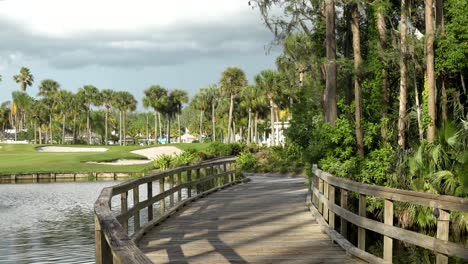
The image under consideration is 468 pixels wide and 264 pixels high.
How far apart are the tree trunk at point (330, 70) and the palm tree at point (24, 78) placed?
12173 cm

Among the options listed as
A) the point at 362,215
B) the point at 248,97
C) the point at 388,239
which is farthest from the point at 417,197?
the point at 248,97

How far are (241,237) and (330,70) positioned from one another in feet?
41.9

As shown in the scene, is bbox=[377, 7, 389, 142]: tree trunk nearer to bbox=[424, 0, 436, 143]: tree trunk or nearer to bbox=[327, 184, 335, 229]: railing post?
bbox=[424, 0, 436, 143]: tree trunk

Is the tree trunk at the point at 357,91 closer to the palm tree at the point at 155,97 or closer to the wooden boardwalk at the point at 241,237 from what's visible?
the wooden boardwalk at the point at 241,237

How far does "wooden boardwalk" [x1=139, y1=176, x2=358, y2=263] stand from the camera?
8.41m

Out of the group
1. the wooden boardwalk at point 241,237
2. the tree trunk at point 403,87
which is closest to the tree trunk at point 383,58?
the tree trunk at point 403,87

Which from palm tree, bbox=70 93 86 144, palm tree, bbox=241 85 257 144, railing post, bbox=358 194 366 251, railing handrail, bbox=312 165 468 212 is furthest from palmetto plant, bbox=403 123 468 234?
palm tree, bbox=70 93 86 144

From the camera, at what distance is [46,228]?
61.5 feet

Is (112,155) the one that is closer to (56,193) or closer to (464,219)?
(56,193)

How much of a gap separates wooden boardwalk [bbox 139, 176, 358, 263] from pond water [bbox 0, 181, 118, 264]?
2859mm

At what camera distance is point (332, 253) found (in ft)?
28.6

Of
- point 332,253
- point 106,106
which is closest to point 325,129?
point 332,253

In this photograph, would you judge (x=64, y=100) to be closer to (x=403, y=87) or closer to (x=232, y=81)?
(x=232, y=81)

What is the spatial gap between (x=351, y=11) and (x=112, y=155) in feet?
148
